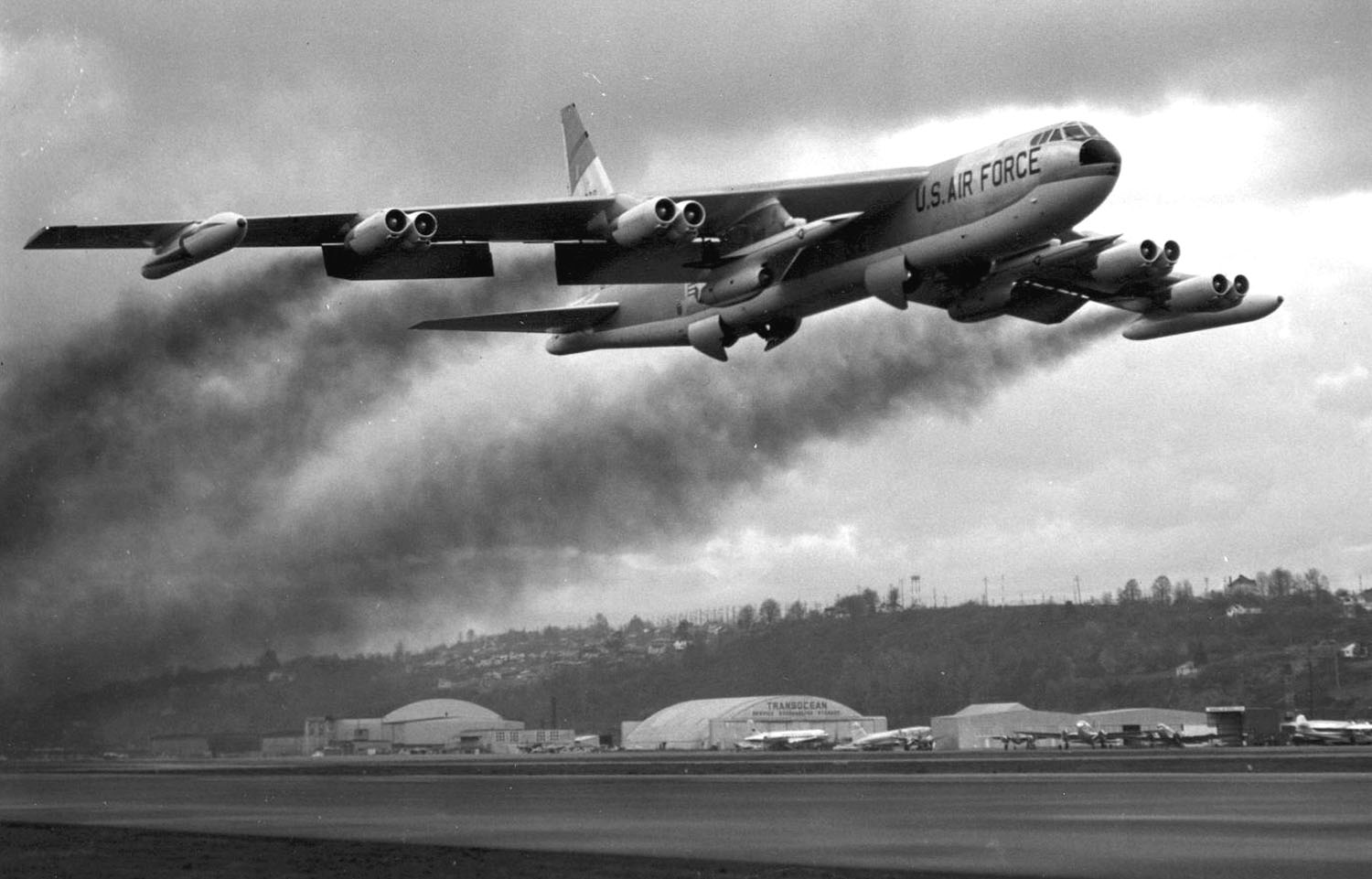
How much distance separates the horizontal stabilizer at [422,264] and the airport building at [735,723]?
164 ft

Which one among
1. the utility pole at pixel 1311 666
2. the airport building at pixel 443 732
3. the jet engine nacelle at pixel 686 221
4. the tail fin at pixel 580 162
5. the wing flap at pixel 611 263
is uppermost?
the tail fin at pixel 580 162

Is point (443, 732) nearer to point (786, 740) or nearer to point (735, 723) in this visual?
point (735, 723)

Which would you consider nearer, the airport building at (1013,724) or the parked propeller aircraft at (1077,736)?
the parked propeller aircraft at (1077,736)

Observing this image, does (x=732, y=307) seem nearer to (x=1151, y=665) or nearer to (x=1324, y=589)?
(x=1151, y=665)

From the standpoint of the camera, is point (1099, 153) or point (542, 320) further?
point (542, 320)

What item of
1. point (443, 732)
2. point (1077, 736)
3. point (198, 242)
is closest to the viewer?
point (198, 242)

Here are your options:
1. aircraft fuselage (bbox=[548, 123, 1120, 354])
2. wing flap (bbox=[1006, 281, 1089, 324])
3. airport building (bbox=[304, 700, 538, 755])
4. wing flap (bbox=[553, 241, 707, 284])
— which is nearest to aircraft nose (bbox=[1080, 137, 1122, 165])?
aircraft fuselage (bbox=[548, 123, 1120, 354])

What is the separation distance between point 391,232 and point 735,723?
2343 inches

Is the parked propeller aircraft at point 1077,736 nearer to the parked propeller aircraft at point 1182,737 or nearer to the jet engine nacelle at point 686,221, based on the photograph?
the parked propeller aircraft at point 1182,737

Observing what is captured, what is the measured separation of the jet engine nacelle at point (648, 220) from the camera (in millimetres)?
34781

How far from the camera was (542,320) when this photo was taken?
142 feet

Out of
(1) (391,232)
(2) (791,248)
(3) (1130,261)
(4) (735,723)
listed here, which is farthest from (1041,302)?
(4) (735,723)

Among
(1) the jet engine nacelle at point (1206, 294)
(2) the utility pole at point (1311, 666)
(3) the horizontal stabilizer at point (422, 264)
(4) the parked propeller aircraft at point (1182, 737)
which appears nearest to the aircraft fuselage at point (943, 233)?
(3) the horizontal stabilizer at point (422, 264)

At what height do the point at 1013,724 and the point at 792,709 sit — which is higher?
the point at 792,709
